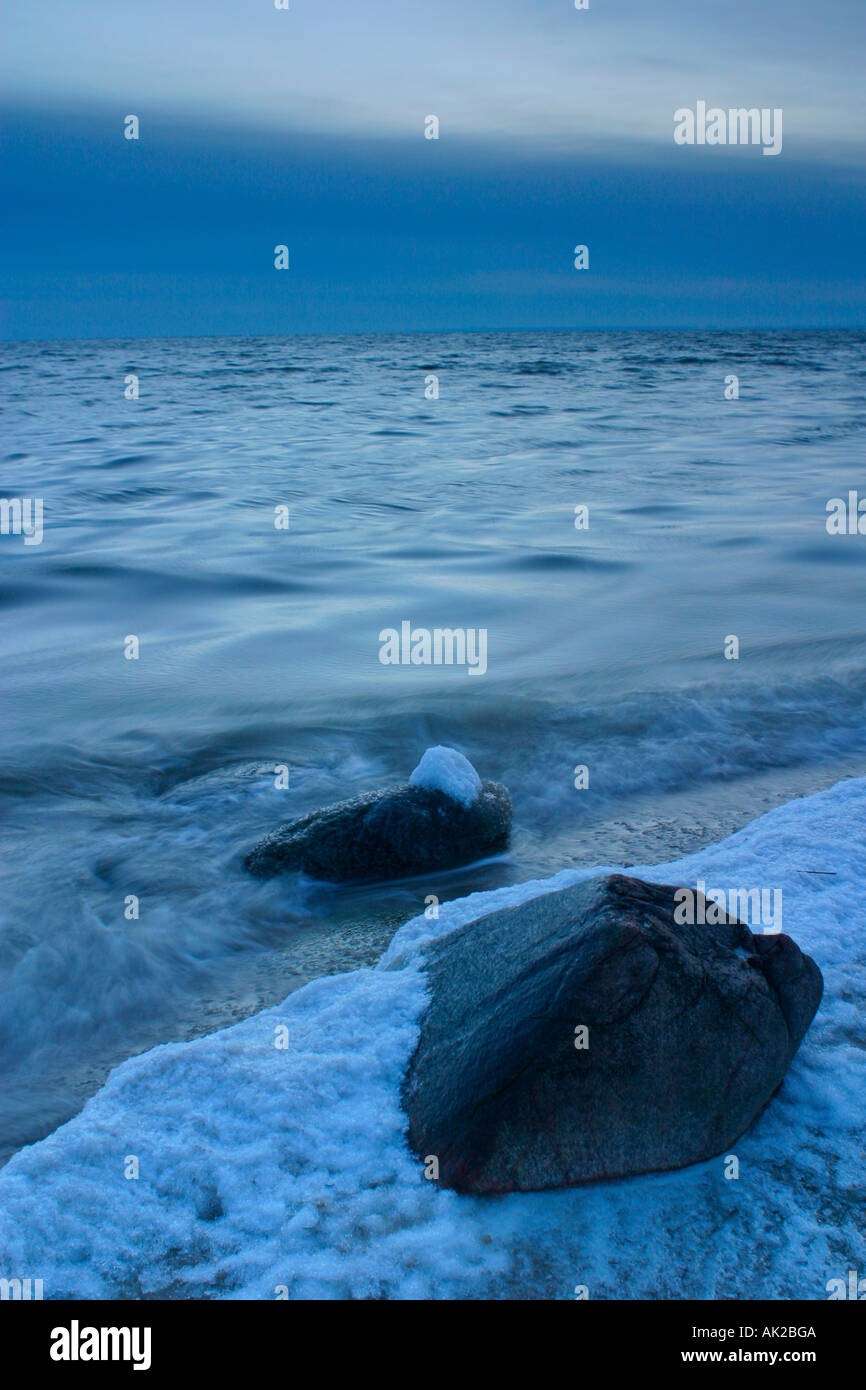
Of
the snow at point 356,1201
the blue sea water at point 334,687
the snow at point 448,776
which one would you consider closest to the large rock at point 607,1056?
the snow at point 356,1201

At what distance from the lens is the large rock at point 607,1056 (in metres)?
2.54

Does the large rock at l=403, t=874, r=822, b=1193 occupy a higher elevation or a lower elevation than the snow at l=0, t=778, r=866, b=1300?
higher

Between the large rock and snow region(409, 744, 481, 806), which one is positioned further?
snow region(409, 744, 481, 806)

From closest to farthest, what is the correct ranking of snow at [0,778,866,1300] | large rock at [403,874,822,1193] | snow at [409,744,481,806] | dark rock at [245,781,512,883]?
snow at [0,778,866,1300], large rock at [403,874,822,1193], dark rock at [245,781,512,883], snow at [409,744,481,806]

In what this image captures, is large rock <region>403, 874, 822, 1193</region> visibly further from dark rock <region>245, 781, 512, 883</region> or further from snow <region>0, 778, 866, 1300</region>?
dark rock <region>245, 781, 512, 883</region>

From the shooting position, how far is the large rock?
254 cm

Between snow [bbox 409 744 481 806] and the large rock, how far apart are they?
197 centimetres

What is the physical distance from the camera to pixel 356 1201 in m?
2.49

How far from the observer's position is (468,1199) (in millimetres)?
2477

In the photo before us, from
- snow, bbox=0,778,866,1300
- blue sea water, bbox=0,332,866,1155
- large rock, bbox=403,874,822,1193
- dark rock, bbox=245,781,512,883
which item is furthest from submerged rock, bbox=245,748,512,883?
large rock, bbox=403,874,822,1193

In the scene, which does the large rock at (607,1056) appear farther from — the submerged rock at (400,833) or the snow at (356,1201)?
the submerged rock at (400,833)

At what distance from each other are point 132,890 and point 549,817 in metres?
2.23

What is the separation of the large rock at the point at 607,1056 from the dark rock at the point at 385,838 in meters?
1.76
